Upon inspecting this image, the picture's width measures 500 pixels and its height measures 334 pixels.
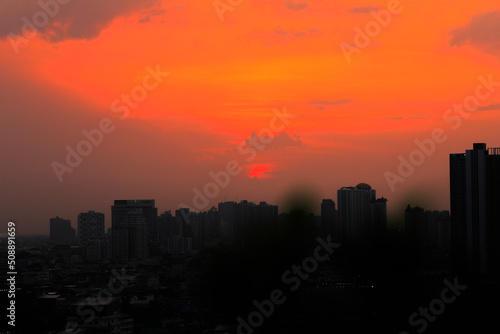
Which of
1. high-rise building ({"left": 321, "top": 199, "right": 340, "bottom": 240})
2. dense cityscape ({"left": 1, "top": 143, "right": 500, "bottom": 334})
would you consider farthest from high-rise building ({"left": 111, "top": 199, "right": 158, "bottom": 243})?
high-rise building ({"left": 321, "top": 199, "right": 340, "bottom": 240})

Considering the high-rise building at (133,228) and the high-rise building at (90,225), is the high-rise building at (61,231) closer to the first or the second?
the high-rise building at (90,225)

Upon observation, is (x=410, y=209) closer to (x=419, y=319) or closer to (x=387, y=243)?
(x=387, y=243)

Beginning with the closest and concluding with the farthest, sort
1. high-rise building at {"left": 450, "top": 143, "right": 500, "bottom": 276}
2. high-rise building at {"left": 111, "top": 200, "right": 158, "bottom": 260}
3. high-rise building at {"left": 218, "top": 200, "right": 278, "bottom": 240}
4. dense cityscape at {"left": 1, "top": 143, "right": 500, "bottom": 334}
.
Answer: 1. dense cityscape at {"left": 1, "top": 143, "right": 500, "bottom": 334}
2. high-rise building at {"left": 450, "top": 143, "right": 500, "bottom": 276}
3. high-rise building at {"left": 218, "top": 200, "right": 278, "bottom": 240}
4. high-rise building at {"left": 111, "top": 200, "right": 158, "bottom": 260}

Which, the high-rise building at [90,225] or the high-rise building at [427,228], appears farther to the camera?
the high-rise building at [90,225]

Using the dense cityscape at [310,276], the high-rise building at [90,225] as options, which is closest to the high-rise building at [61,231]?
the high-rise building at [90,225]

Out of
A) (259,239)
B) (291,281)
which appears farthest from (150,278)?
(291,281)

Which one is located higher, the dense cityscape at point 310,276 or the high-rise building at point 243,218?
the high-rise building at point 243,218

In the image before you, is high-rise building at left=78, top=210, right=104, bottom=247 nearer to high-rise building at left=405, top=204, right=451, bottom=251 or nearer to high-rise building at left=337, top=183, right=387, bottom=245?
high-rise building at left=337, top=183, right=387, bottom=245

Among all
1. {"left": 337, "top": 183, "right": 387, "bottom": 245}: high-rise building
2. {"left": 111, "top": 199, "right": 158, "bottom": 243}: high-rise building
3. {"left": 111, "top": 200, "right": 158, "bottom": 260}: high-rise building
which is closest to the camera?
{"left": 337, "top": 183, "right": 387, "bottom": 245}: high-rise building
